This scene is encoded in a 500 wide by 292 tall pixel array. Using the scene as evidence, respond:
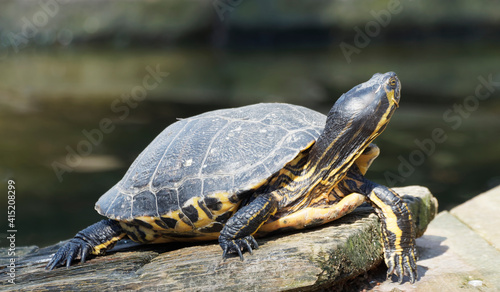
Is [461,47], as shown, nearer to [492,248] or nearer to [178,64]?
[178,64]

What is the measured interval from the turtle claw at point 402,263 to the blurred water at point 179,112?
3697 mm

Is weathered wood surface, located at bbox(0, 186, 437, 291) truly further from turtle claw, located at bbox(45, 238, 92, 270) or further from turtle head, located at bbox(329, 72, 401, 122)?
turtle head, located at bbox(329, 72, 401, 122)

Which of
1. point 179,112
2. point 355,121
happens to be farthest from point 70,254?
point 179,112

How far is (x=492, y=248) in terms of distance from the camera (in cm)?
421

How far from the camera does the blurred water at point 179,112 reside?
7859 millimetres

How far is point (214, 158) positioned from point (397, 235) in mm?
1353

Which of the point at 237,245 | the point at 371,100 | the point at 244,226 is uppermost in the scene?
the point at 371,100

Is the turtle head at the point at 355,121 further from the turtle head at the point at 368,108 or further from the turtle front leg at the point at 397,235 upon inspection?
the turtle front leg at the point at 397,235

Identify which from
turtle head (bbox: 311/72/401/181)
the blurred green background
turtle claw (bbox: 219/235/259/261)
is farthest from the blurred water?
turtle head (bbox: 311/72/401/181)

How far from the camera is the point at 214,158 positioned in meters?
3.64

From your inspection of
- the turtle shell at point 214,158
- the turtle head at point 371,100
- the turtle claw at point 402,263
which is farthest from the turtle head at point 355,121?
the turtle claw at point 402,263

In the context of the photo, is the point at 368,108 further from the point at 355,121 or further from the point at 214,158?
the point at 214,158

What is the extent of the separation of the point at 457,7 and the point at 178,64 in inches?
577

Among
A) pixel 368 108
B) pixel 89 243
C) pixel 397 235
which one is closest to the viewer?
pixel 368 108
